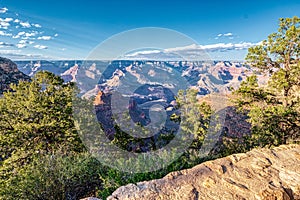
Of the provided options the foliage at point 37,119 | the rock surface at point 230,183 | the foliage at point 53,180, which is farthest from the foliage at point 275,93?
the foliage at point 37,119

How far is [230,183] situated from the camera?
5.16 metres

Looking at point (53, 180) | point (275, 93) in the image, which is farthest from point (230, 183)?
point (275, 93)

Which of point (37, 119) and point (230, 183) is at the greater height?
point (230, 183)

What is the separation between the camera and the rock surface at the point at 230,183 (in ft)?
15.6

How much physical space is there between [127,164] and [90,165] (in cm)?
373

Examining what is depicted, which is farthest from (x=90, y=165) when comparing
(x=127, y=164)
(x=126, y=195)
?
(x=126, y=195)

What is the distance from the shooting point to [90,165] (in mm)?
11852

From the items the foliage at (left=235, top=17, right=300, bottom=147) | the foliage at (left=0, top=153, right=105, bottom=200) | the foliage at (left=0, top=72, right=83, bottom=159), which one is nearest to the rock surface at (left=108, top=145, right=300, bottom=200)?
the foliage at (left=0, top=153, right=105, bottom=200)

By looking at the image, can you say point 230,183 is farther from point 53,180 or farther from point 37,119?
point 37,119

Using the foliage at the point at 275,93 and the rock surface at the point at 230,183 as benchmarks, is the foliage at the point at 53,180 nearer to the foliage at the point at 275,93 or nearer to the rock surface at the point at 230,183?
the rock surface at the point at 230,183

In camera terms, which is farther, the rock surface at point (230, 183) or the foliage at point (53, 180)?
the foliage at point (53, 180)

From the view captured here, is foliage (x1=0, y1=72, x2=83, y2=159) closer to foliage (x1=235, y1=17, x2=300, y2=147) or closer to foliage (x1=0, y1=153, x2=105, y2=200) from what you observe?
foliage (x1=0, y1=153, x2=105, y2=200)

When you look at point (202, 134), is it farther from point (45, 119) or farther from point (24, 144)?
point (24, 144)

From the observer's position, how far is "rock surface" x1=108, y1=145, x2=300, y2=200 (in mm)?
4750
